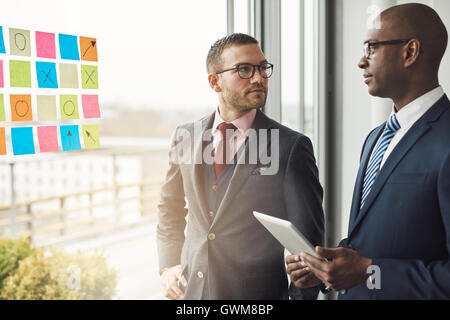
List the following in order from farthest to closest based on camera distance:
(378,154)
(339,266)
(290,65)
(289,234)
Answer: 1. (290,65)
2. (378,154)
3. (339,266)
4. (289,234)

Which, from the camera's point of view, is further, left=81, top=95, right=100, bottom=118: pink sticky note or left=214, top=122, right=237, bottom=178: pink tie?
left=214, top=122, right=237, bottom=178: pink tie

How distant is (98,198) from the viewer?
1679mm

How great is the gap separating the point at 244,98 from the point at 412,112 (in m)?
0.57

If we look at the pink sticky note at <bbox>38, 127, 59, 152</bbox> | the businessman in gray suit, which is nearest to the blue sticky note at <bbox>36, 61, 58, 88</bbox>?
the pink sticky note at <bbox>38, 127, 59, 152</bbox>

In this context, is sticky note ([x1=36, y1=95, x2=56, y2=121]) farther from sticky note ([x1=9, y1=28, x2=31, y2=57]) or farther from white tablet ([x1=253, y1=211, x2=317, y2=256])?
white tablet ([x1=253, y1=211, x2=317, y2=256])

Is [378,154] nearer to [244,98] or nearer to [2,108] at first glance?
[244,98]

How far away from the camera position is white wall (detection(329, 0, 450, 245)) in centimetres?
202

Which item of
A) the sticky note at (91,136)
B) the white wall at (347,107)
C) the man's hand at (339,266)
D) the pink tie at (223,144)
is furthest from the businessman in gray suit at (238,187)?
the white wall at (347,107)

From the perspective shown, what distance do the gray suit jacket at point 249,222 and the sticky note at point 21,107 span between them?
0.55m

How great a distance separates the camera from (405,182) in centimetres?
137

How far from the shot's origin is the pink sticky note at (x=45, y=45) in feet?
4.40

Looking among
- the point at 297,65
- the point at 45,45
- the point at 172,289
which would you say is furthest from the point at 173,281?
the point at 297,65

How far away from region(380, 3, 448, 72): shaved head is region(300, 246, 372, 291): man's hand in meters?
0.67
